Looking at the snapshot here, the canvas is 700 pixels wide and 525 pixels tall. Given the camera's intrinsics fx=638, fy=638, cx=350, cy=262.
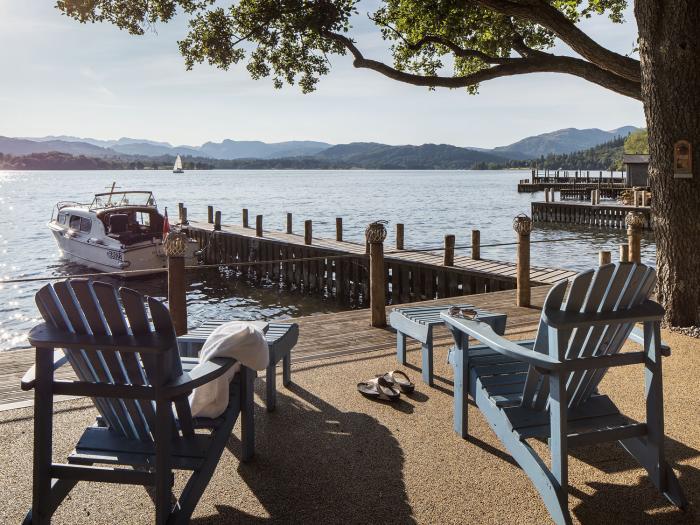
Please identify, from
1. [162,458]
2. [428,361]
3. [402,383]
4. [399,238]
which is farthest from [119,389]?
[399,238]

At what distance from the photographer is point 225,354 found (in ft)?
9.86

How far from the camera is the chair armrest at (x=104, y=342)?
2.53m

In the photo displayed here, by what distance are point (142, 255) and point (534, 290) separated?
44.9 ft

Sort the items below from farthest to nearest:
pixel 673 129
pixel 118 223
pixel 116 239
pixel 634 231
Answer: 1. pixel 118 223
2. pixel 116 239
3. pixel 634 231
4. pixel 673 129

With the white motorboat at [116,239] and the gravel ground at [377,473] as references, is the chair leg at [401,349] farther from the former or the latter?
the white motorboat at [116,239]

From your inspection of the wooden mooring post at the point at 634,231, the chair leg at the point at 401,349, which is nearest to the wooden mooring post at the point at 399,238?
the wooden mooring post at the point at 634,231

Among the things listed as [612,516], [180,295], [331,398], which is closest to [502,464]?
[612,516]

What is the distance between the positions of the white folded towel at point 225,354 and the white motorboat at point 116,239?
17029 mm

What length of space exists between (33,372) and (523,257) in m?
6.55

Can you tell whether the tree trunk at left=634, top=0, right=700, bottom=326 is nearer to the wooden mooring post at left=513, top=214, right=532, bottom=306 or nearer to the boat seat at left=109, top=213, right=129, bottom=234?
the wooden mooring post at left=513, top=214, right=532, bottom=306

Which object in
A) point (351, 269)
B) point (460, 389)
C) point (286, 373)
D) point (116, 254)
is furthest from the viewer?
point (116, 254)


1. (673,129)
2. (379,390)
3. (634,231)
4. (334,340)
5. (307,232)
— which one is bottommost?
(334,340)

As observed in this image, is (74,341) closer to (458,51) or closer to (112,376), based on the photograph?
(112,376)

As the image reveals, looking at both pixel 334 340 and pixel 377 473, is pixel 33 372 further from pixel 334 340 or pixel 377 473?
pixel 334 340
